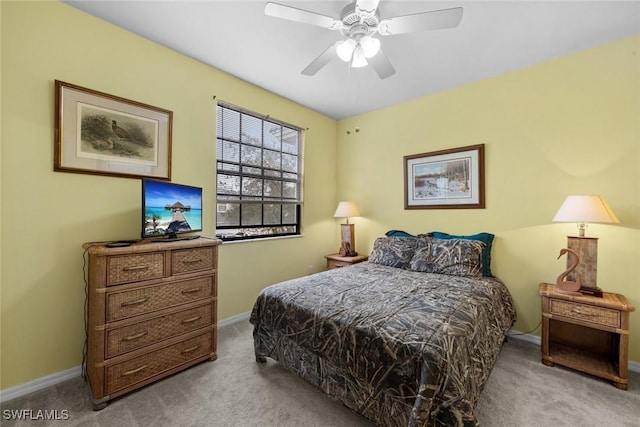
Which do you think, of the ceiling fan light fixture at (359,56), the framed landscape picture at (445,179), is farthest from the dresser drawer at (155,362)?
the framed landscape picture at (445,179)

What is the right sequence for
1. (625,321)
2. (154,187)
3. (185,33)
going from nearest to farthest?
(625,321)
(154,187)
(185,33)

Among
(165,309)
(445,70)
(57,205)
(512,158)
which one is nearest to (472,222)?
(512,158)

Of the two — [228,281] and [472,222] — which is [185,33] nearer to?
[228,281]

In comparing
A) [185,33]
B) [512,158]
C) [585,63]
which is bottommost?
[512,158]

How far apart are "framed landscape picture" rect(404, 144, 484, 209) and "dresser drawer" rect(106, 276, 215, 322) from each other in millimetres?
2687

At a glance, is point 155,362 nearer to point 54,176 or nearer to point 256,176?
point 54,176

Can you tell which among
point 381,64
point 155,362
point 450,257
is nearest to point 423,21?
point 381,64

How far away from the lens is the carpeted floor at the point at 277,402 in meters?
1.59

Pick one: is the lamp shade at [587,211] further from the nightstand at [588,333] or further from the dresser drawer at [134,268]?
the dresser drawer at [134,268]

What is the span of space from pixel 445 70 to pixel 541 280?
239 centimetres

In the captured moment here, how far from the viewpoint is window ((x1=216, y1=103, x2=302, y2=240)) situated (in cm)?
303

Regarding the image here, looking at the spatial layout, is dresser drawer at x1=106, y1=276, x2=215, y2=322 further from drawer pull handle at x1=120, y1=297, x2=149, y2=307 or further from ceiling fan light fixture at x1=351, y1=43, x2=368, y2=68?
ceiling fan light fixture at x1=351, y1=43, x2=368, y2=68

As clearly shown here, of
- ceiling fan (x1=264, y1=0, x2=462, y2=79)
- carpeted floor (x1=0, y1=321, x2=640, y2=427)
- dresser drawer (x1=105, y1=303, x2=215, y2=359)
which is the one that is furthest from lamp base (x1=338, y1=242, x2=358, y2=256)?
ceiling fan (x1=264, y1=0, x2=462, y2=79)

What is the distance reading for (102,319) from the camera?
1688mm
